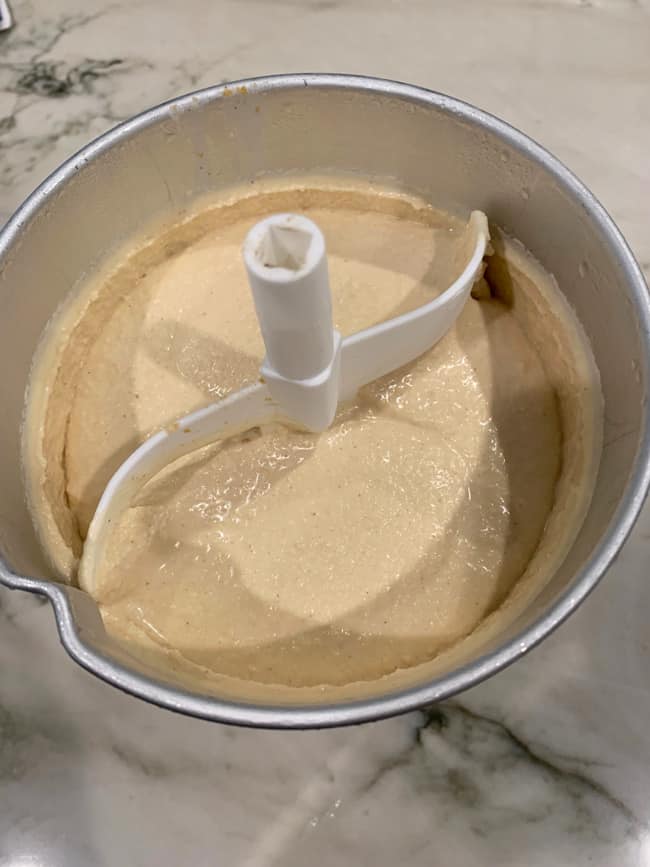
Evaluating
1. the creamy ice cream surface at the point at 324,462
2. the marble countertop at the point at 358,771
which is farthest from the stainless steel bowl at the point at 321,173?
the marble countertop at the point at 358,771

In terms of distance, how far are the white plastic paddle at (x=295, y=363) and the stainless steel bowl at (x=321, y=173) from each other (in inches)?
3.0

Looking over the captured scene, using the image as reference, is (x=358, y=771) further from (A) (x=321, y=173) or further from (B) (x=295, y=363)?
(A) (x=321, y=173)

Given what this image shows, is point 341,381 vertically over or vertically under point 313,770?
over

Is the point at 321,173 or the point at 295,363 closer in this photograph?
the point at 295,363

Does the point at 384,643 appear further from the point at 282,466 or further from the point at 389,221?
the point at 389,221

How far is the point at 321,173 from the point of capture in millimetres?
911

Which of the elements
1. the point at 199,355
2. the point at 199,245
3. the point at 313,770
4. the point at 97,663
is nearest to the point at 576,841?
the point at 313,770

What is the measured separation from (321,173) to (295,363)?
0.37m

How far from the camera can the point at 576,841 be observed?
0.72 m

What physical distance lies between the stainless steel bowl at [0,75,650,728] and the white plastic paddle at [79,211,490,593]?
8 cm

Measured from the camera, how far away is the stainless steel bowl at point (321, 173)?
1.92 ft

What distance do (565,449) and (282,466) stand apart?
1.04 feet

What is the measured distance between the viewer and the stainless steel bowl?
0.58 metres

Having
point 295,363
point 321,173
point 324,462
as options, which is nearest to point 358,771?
point 324,462
